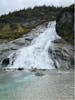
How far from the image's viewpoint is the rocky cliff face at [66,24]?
61375mm

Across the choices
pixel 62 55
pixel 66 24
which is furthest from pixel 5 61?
pixel 66 24

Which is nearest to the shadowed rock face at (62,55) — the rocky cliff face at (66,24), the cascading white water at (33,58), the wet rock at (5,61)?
the cascading white water at (33,58)

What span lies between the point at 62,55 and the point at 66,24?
19444 mm

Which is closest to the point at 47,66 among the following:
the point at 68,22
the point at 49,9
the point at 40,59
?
the point at 40,59

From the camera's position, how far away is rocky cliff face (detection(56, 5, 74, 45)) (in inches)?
2416

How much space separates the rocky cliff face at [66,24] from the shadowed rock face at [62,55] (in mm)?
10544

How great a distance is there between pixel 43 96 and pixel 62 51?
2821 cm

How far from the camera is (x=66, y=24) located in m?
64.2

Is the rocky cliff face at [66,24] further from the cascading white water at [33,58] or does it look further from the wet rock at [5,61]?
the wet rock at [5,61]

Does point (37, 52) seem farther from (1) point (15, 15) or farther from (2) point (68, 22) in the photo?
(1) point (15, 15)

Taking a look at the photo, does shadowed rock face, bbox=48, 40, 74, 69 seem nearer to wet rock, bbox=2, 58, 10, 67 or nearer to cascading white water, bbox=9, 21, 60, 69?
cascading white water, bbox=9, 21, 60, 69

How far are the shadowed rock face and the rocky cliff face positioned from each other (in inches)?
415

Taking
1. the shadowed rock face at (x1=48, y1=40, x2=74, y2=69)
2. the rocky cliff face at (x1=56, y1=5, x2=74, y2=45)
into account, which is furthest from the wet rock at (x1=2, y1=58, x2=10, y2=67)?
the rocky cliff face at (x1=56, y1=5, x2=74, y2=45)

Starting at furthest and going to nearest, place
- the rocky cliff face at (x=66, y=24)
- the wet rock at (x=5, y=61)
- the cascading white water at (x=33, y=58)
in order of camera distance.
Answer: the rocky cliff face at (x=66, y=24) → the wet rock at (x=5, y=61) → the cascading white water at (x=33, y=58)
